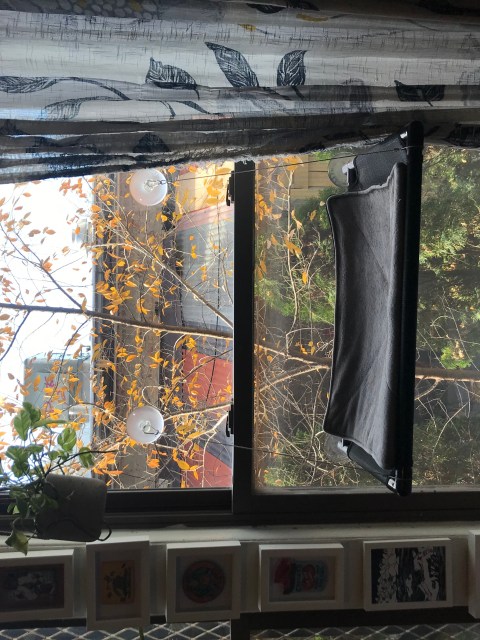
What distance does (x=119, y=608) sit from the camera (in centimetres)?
166

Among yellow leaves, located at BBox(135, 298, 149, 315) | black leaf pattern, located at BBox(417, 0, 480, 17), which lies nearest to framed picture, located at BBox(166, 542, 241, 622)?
yellow leaves, located at BBox(135, 298, 149, 315)

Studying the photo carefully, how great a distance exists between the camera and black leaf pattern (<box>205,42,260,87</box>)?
1.42 meters

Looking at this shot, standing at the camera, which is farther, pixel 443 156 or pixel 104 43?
pixel 443 156

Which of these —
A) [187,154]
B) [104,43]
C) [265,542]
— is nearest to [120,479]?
[265,542]

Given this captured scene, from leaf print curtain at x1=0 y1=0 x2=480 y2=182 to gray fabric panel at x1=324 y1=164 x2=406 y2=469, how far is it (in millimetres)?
215

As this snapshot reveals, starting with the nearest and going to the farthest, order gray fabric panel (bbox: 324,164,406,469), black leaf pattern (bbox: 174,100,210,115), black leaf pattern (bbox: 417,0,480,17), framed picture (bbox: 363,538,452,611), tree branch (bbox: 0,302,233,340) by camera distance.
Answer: gray fabric panel (bbox: 324,164,406,469) → black leaf pattern (bbox: 417,0,480,17) → black leaf pattern (bbox: 174,100,210,115) → framed picture (bbox: 363,538,452,611) → tree branch (bbox: 0,302,233,340)

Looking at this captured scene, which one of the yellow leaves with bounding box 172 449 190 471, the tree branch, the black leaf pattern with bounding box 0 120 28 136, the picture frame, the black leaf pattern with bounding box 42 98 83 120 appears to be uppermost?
the black leaf pattern with bounding box 42 98 83 120

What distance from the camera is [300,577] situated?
1.72 m

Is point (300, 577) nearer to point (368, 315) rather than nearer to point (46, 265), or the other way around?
point (368, 315)

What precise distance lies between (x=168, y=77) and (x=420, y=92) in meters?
0.59

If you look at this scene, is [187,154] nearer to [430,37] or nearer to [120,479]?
[430,37]

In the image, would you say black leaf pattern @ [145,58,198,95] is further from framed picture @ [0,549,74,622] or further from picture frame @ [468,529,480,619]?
picture frame @ [468,529,480,619]

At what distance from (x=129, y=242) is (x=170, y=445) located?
2.17 feet

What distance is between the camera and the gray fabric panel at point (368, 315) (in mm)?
1282
